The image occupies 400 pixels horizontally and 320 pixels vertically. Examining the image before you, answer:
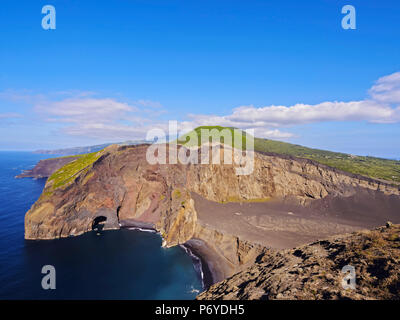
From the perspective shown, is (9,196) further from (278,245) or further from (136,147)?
(278,245)

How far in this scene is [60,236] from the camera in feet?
218

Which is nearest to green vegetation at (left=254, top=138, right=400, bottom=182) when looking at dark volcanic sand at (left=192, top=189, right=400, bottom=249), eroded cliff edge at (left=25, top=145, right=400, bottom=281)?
eroded cliff edge at (left=25, top=145, right=400, bottom=281)

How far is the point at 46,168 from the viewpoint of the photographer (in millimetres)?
182750

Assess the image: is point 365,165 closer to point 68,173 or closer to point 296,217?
point 296,217

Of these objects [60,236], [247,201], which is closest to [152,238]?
[60,236]

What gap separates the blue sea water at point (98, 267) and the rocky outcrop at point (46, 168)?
12404 cm

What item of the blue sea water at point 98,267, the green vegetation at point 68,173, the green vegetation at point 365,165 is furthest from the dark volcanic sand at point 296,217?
the green vegetation at point 68,173

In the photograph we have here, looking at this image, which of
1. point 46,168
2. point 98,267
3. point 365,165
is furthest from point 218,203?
point 46,168

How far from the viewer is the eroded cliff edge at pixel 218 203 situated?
56.5 meters

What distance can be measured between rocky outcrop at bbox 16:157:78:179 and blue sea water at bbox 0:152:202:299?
407ft

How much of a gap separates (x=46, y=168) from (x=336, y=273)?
227m

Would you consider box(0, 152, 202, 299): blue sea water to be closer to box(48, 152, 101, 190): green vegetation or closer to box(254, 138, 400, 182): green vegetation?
box(48, 152, 101, 190): green vegetation
